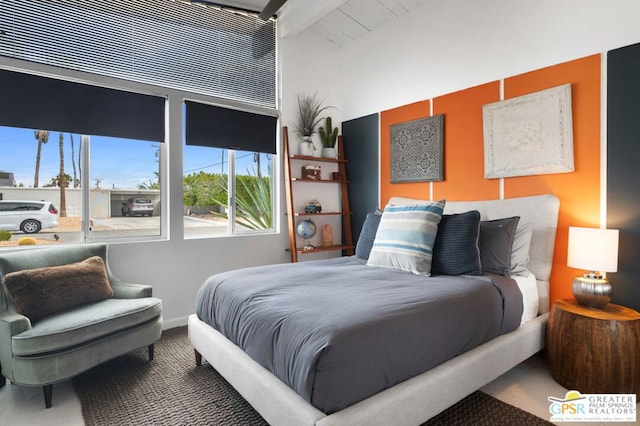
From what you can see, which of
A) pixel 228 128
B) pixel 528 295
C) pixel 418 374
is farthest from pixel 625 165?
pixel 228 128

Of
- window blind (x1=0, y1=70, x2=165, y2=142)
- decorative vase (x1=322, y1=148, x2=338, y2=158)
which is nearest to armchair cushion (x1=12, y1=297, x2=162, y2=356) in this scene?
window blind (x1=0, y1=70, x2=165, y2=142)

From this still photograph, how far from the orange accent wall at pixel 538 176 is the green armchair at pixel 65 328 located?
2.86 meters

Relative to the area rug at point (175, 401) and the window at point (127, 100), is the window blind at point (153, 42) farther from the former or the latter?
the area rug at point (175, 401)

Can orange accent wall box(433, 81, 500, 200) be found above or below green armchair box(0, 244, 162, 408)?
above

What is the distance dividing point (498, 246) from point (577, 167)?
2.88ft

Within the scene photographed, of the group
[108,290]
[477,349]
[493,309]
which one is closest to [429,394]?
[477,349]

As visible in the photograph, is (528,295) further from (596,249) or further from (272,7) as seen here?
(272,7)

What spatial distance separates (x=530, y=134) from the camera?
286 centimetres

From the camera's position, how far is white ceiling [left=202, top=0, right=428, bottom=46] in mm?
3638

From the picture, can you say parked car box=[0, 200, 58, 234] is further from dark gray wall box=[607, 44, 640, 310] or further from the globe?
dark gray wall box=[607, 44, 640, 310]

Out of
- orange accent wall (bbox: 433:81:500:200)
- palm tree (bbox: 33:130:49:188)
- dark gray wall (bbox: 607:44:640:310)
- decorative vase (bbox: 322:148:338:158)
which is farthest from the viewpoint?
decorative vase (bbox: 322:148:338:158)

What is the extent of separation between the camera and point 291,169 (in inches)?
165

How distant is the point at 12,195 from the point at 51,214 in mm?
295

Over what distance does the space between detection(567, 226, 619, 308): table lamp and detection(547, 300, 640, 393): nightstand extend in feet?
0.29
